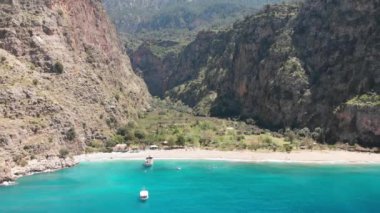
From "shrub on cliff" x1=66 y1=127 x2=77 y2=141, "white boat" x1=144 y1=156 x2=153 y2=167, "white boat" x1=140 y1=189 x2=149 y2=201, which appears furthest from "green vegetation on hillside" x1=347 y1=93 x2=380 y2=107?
"white boat" x1=140 y1=189 x2=149 y2=201

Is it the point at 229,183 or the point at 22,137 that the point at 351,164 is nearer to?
the point at 229,183

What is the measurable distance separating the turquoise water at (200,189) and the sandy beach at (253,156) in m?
5.67

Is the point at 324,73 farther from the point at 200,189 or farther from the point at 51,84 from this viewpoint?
the point at 51,84

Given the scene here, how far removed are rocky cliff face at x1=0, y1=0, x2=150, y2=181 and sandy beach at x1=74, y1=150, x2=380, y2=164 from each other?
31.2ft

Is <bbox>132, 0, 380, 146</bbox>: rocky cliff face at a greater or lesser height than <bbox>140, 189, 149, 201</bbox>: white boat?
greater

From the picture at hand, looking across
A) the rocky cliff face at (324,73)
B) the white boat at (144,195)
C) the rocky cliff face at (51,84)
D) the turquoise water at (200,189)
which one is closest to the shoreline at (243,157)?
the turquoise water at (200,189)

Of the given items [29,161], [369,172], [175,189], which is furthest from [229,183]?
[29,161]

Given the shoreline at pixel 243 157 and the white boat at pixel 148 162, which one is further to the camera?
the shoreline at pixel 243 157

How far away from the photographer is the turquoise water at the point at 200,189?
89.6m

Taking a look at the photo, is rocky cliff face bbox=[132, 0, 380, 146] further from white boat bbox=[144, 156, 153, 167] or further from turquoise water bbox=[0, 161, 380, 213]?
white boat bbox=[144, 156, 153, 167]

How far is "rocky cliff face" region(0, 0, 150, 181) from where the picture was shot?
12279cm

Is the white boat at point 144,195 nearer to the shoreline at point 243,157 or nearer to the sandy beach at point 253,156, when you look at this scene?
the shoreline at point 243,157

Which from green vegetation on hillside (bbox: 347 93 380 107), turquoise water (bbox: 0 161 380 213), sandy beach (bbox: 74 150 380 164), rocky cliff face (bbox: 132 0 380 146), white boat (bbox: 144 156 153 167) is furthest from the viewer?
rocky cliff face (bbox: 132 0 380 146)

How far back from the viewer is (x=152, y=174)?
12194cm
